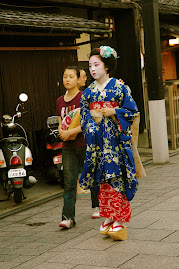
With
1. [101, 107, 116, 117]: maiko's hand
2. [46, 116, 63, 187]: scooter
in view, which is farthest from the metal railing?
[101, 107, 116, 117]: maiko's hand

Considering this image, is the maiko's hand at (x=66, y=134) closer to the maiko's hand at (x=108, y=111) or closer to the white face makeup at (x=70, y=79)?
the white face makeup at (x=70, y=79)

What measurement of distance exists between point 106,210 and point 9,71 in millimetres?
4765

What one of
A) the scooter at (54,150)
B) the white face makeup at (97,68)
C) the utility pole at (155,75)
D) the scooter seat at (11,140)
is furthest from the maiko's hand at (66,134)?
the utility pole at (155,75)

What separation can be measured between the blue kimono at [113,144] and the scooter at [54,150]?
3.83m

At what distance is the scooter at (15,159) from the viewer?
8906mm

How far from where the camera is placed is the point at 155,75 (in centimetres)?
1180

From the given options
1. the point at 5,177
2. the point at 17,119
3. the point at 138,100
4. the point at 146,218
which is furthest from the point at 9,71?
the point at 138,100

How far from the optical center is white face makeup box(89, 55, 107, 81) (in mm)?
6230

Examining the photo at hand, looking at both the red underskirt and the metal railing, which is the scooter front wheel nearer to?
the red underskirt

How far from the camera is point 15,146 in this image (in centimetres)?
935

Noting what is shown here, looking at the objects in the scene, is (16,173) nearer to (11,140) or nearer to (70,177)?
(11,140)

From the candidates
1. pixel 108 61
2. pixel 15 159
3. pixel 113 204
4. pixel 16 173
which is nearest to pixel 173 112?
pixel 15 159

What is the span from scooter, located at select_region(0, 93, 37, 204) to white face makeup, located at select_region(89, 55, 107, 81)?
3.24 meters

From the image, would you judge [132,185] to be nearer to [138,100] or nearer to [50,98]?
[50,98]
